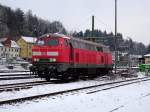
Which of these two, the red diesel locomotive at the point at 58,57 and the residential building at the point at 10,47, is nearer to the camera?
the red diesel locomotive at the point at 58,57

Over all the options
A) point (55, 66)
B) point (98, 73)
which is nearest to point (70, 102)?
point (55, 66)

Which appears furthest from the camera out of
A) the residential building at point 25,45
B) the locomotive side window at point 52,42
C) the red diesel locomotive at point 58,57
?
the residential building at point 25,45

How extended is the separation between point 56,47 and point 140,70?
31.2m

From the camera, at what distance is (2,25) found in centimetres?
16012

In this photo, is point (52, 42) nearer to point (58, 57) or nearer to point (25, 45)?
point (58, 57)

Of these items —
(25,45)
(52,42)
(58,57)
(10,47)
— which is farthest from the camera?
(10,47)

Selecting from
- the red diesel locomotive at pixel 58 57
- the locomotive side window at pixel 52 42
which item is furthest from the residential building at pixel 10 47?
the locomotive side window at pixel 52 42

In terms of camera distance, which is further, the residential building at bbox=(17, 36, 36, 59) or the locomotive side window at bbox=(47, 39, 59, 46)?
the residential building at bbox=(17, 36, 36, 59)

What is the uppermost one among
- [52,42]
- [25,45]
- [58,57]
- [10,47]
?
[25,45]

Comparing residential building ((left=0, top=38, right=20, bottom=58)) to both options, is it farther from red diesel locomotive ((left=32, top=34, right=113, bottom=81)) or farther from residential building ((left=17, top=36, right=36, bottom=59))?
red diesel locomotive ((left=32, top=34, right=113, bottom=81))

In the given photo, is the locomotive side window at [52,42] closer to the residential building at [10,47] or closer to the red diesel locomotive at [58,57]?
the red diesel locomotive at [58,57]

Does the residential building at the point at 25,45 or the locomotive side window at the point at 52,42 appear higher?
the residential building at the point at 25,45

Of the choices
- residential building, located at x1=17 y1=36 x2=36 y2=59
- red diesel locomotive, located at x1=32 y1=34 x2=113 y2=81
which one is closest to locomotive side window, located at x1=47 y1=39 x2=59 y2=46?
red diesel locomotive, located at x1=32 y1=34 x2=113 y2=81

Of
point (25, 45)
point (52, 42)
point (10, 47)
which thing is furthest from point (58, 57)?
point (10, 47)
